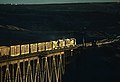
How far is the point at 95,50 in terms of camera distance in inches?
2960

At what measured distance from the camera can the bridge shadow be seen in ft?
205

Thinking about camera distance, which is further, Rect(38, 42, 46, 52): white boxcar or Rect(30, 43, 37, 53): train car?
Rect(38, 42, 46, 52): white boxcar

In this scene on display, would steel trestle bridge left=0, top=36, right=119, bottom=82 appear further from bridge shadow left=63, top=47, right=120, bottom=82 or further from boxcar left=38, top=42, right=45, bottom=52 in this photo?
bridge shadow left=63, top=47, right=120, bottom=82

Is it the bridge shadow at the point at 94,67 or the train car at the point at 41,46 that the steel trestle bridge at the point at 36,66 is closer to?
the train car at the point at 41,46

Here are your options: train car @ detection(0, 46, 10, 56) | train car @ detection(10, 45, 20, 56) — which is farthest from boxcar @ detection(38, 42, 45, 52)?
train car @ detection(0, 46, 10, 56)

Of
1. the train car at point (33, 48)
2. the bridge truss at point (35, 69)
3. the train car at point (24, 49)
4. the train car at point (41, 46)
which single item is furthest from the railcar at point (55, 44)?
the train car at point (24, 49)

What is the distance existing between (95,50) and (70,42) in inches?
729

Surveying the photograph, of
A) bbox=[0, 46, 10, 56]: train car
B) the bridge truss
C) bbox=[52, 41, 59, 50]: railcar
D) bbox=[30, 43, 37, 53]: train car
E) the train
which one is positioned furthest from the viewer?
bbox=[52, 41, 59, 50]: railcar

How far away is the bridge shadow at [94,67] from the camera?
62616 millimetres

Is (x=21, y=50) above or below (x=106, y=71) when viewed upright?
above

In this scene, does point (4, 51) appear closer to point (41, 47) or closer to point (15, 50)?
point (15, 50)

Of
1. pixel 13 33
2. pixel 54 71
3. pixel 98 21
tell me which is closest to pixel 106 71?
pixel 54 71

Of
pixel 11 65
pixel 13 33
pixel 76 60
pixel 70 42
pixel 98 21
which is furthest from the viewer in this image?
pixel 98 21

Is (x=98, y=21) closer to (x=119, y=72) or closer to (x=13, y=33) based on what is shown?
(x=13, y=33)
